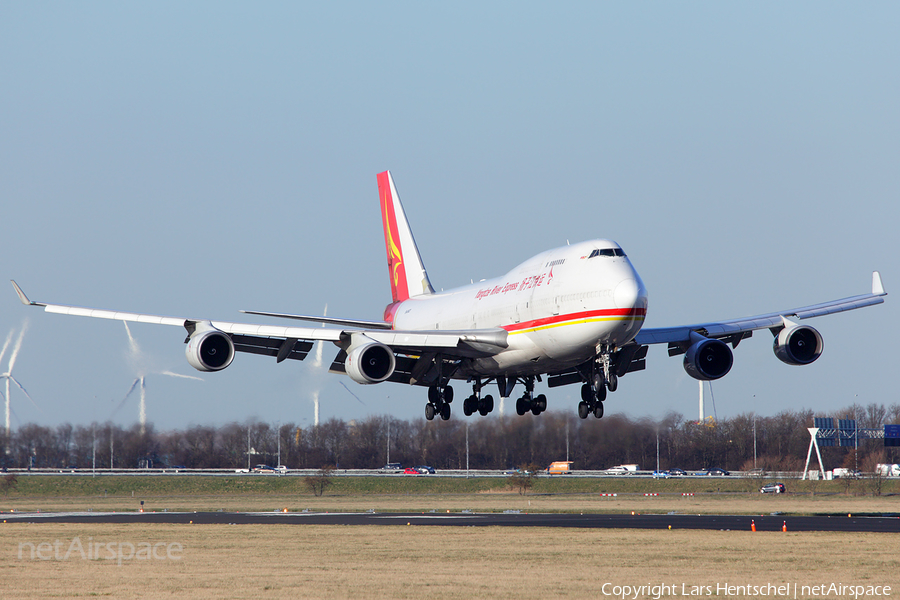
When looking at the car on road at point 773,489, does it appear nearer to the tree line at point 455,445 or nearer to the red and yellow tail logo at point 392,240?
the tree line at point 455,445

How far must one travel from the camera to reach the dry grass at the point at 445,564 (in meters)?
28.7

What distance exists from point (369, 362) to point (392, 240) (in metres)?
21.3

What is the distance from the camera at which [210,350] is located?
44.3 metres

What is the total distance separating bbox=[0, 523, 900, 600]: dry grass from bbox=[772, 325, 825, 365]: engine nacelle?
7.56 m

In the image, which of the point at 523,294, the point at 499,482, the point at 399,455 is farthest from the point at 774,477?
the point at 523,294

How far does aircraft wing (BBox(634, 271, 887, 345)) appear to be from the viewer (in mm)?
44469

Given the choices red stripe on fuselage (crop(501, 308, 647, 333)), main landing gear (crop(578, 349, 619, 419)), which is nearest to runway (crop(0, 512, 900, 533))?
main landing gear (crop(578, 349, 619, 419))

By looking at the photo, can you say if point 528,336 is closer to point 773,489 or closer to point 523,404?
point 523,404

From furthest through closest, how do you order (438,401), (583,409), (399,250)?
(399,250) → (438,401) → (583,409)
